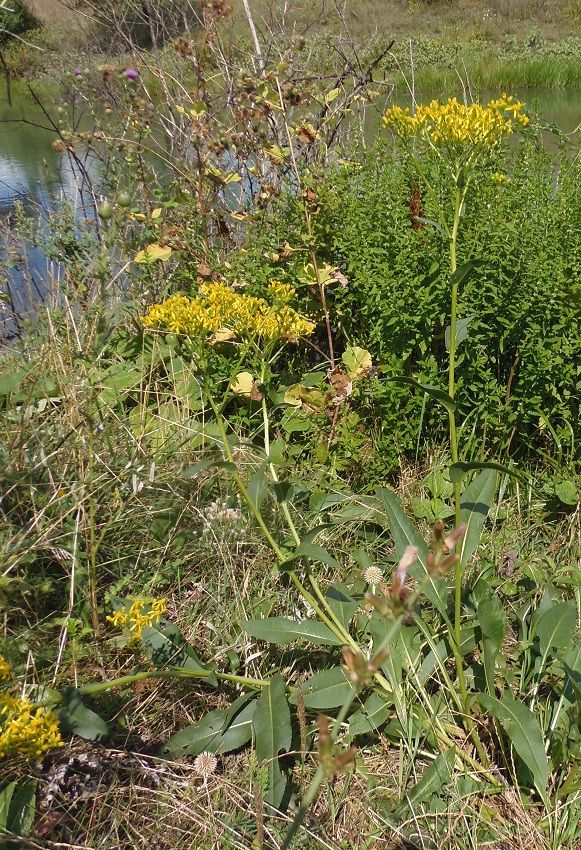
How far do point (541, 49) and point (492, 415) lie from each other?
16363mm

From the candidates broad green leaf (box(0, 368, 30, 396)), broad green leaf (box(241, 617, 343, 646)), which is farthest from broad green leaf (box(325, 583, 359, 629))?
broad green leaf (box(0, 368, 30, 396))

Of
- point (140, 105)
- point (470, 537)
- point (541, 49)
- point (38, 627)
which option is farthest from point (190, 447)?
point (541, 49)

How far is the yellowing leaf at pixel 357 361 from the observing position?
8.34 ft

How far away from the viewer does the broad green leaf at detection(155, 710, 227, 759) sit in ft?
5.15

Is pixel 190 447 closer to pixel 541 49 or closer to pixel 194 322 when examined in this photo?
pixel 194 322

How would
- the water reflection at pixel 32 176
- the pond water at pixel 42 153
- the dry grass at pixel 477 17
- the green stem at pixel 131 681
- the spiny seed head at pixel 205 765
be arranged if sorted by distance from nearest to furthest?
the green stem at pixel 131 681
the spiny seed head at pixel 205 765
the water reflection at pixel 32 176
the pond water at pixel 42 153
the dry grass at pixel 477 17

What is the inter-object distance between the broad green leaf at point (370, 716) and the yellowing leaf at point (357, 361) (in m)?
1.26

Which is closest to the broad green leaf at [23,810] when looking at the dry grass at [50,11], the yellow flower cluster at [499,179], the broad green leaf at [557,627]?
the broad green leaf at [557,627]

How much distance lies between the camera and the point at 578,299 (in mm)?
2217

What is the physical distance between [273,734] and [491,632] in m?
0.55

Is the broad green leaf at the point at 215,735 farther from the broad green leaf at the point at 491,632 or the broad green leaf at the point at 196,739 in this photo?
the broad green leaf at the point at 491,632

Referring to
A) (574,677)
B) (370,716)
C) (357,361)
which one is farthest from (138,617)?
(357,361)

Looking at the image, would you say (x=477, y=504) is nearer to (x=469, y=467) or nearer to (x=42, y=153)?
(x=469, y=467)

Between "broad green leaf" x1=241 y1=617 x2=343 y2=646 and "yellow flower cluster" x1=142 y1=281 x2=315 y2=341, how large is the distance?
29.3 inches
